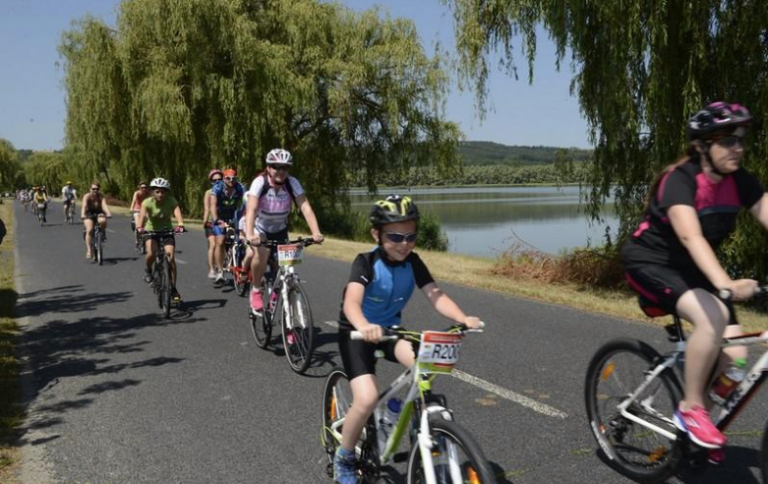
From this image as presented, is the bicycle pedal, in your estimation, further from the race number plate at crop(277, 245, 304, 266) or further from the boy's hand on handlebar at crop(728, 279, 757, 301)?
the race number plate at crop(277, 245, 304, 266)

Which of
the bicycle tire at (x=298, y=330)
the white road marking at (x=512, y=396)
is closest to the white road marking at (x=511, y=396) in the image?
the white road marking at (x=512, y=396)

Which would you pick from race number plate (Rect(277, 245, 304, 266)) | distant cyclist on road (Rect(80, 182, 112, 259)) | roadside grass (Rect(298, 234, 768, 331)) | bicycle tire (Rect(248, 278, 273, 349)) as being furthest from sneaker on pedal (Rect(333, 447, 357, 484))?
distant cyclist on road (Rect(80, 182, 112, 259))

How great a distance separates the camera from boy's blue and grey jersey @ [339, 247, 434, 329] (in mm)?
3449

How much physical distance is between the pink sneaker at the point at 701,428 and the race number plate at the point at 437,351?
4.29ft

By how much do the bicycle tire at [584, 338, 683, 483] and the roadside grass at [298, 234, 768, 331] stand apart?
160 inches

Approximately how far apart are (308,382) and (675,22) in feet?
24.7

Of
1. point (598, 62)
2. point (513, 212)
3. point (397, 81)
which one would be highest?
point (397, 81)

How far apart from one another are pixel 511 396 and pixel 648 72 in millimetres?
6579

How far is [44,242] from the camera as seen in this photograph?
21938 mm

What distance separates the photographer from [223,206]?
11438 millimetres

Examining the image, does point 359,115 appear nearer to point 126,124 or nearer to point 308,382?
point 126,124

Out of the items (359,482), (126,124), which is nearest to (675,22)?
(359,482)

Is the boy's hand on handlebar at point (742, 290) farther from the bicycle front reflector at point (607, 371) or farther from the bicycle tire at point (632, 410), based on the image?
the bicycle front reflector at point (607, 371)

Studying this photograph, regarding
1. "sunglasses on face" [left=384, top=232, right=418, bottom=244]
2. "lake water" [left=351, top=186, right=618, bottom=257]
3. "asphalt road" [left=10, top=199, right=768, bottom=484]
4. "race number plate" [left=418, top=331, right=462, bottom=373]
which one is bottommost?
"lake water" [left=351, top=186, right=618, bottom=257]
